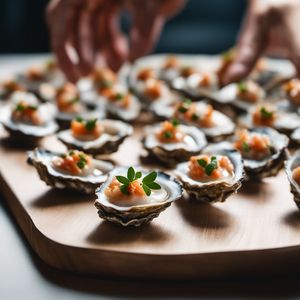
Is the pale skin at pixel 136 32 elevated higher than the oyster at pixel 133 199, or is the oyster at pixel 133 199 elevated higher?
the pale skin at pixel 136 32

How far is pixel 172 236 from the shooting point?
201 cm

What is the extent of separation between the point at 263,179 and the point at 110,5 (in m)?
1.70

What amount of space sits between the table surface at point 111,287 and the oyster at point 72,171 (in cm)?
36

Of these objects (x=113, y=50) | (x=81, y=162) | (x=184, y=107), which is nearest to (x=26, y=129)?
(x=81, y=162)

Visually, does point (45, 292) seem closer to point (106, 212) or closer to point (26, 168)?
point (106, 212)

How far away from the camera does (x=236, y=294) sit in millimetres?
1833

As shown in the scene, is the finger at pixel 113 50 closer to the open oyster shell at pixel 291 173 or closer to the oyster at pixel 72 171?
the oyster at pixel 72 171

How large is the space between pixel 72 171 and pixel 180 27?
385 cm

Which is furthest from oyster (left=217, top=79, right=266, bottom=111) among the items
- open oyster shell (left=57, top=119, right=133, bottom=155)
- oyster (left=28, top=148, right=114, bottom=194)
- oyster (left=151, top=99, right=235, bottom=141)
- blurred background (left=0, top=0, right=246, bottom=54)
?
blurred background (left=0, top=0, right=246, bottom=54)

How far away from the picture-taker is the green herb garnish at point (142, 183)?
2051 mm

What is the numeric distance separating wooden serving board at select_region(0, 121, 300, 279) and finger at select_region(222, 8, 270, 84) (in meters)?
0.87

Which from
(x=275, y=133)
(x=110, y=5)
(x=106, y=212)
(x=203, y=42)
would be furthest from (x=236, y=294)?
(x=203, y=42)

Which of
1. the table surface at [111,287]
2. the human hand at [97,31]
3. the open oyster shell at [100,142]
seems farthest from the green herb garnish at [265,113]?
the table surface at [111,287]

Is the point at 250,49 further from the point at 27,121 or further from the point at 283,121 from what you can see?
the point at 27,121
